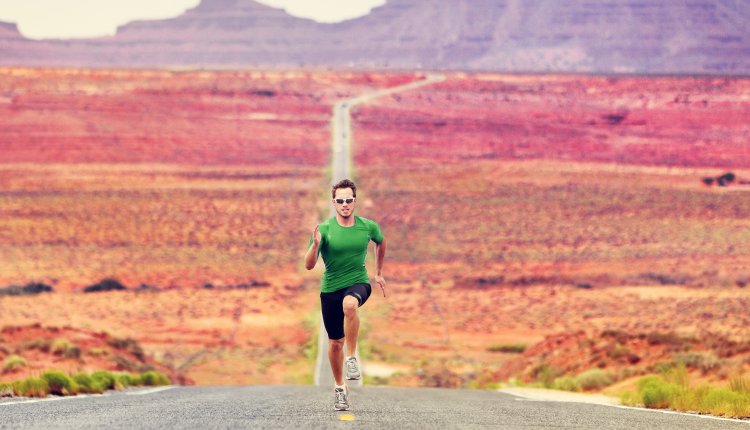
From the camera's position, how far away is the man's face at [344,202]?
859cm

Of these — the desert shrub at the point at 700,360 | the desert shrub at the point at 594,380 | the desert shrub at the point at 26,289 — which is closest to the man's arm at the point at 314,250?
the desert shrub at the point at 700,360

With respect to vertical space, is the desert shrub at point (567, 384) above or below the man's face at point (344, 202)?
below

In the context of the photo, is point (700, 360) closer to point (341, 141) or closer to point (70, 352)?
point (70, 352)

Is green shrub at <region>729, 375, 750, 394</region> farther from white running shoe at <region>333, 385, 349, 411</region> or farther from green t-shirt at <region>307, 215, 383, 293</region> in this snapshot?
green t-shirt at <region>307, 215, 383, 293</region>

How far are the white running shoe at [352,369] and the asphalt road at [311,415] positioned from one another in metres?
0.31

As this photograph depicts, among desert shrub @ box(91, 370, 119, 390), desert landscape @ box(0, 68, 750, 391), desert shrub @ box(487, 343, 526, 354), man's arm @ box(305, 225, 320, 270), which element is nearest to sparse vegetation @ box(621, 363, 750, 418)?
man's arm @ box(305, 225, 320, 270)

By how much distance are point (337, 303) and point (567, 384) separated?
41.9 ft

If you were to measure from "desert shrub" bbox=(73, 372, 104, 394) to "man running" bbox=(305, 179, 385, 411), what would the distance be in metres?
6.66

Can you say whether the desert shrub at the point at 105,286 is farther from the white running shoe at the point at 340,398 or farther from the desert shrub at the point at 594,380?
the white running shoe at the point at 340,398

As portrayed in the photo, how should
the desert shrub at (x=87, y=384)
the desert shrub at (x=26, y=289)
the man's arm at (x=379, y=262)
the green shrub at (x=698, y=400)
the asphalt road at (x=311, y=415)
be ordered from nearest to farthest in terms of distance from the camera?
the asphalt road at (x=311, y=415) → the man's arm at (x=379, y=262) → the green shrub at (x=698, y=400) → the desert shrub at (x=87, y=384) → the desert shrub at (x=26, y=289)

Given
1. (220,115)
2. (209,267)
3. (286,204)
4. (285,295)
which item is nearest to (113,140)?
(220,115)

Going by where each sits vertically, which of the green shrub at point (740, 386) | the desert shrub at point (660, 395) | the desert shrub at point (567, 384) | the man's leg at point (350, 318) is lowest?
the desert shrub at point (567, 384)

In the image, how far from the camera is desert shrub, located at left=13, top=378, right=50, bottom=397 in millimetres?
12742

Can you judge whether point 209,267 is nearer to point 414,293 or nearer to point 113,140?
point 414,293
